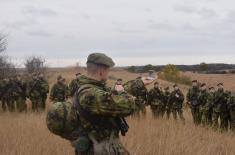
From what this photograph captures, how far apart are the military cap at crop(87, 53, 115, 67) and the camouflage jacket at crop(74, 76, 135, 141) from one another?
177 mm

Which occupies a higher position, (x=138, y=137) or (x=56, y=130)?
(x=56, y=130)

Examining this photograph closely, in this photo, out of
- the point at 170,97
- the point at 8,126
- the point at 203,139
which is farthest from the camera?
the point at 170,97

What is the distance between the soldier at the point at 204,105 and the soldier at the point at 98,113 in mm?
11825

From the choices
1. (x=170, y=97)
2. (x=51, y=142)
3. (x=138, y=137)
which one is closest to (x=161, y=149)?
(x=138, y=137)

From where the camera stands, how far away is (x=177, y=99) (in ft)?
63.9

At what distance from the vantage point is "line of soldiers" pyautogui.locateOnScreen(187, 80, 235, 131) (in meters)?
15.9

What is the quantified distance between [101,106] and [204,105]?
1295 cm

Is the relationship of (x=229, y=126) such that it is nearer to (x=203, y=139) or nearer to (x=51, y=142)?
(x=203, y=139)

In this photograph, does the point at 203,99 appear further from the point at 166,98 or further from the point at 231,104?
the point at 166,98

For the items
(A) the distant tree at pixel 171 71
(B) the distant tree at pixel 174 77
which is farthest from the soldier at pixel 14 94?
(A) the distant tree at pixel 171 71

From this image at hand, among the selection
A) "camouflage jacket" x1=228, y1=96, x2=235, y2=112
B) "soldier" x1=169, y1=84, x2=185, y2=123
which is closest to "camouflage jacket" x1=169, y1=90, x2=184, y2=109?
"soldier" x1=169, y1=84, x2=185, y2=123

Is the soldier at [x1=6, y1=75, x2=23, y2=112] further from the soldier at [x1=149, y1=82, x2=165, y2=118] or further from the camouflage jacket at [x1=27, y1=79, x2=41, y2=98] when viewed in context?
the soldier at [x1=149, y1=82, x2=165, y2=118]

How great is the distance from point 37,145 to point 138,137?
210cm

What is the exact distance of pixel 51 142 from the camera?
983cm
